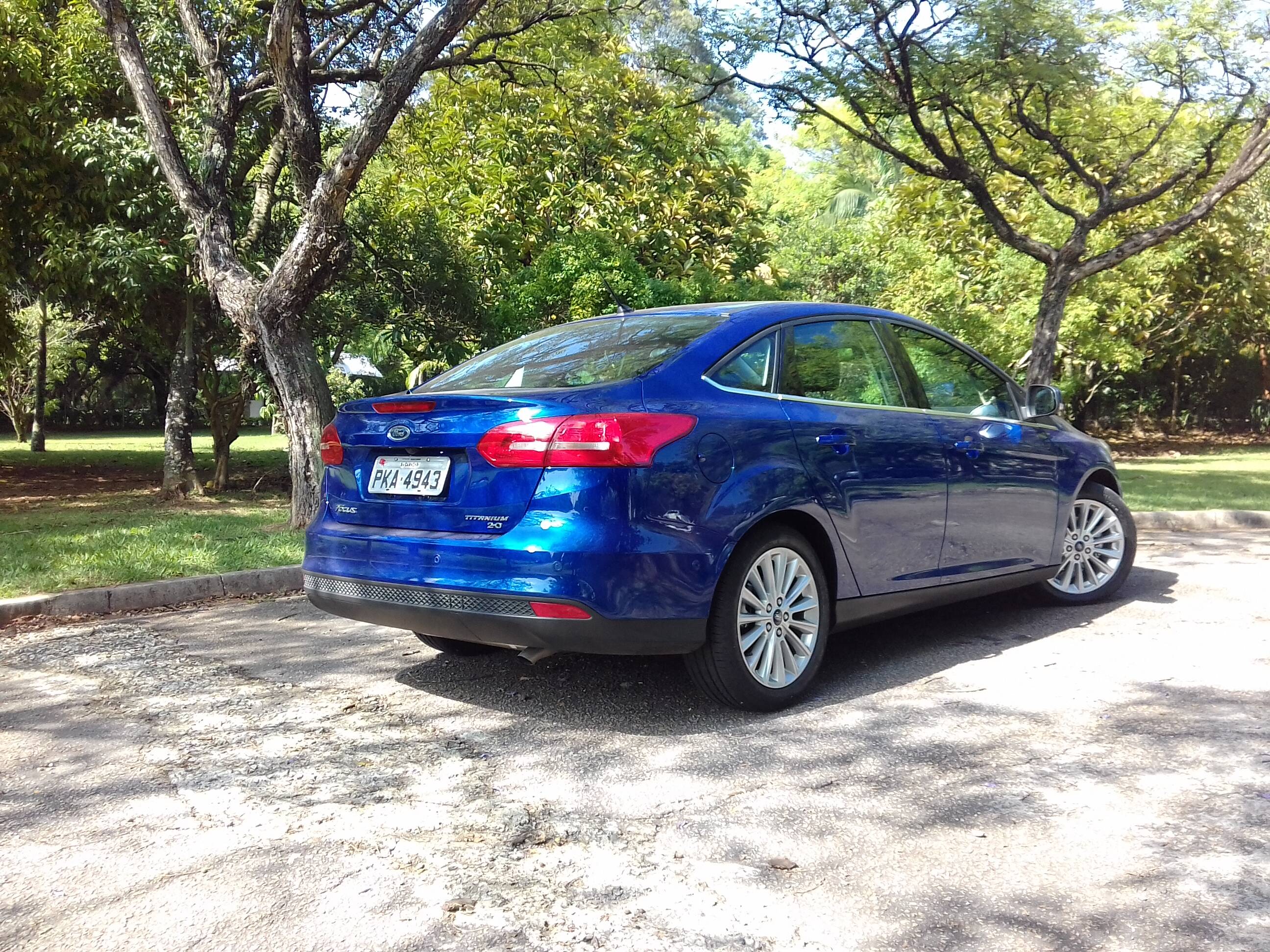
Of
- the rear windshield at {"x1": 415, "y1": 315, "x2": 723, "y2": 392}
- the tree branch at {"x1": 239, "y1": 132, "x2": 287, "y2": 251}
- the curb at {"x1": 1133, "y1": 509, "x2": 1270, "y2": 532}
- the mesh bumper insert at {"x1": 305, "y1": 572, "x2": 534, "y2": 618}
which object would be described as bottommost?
the curb at {"x1": 1133, "y1": 509, "x2": 1270, "y2": 532}

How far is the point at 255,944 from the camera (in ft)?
8.67

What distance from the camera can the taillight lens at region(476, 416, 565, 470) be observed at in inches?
157

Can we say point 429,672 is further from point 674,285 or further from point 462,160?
point 462,160

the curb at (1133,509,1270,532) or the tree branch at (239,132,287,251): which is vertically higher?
the tree branch at (239,132,287,251)

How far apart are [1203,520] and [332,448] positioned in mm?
9083

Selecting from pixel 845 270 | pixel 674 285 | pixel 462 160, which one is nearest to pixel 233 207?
pixel 462 160

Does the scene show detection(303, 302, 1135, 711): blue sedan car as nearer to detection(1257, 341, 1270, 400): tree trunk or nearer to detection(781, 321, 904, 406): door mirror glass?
detection(781, 321, 904, 406): door mirror glass

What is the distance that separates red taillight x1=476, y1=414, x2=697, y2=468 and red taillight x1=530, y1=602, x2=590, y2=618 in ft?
1.59

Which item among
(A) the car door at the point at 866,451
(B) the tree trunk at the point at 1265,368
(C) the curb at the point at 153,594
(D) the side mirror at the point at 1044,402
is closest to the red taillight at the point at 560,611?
(A) the car door at the point at 866,451

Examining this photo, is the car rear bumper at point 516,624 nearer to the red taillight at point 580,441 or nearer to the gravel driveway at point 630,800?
the gravel driveway at point 630,800

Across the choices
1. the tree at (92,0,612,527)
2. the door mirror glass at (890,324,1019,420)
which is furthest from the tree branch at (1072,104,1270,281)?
the door mirror glass at (890,324,1019,420)

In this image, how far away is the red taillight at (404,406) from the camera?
172 inches

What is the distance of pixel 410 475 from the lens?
4363 mm

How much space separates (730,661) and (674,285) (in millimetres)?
9596
